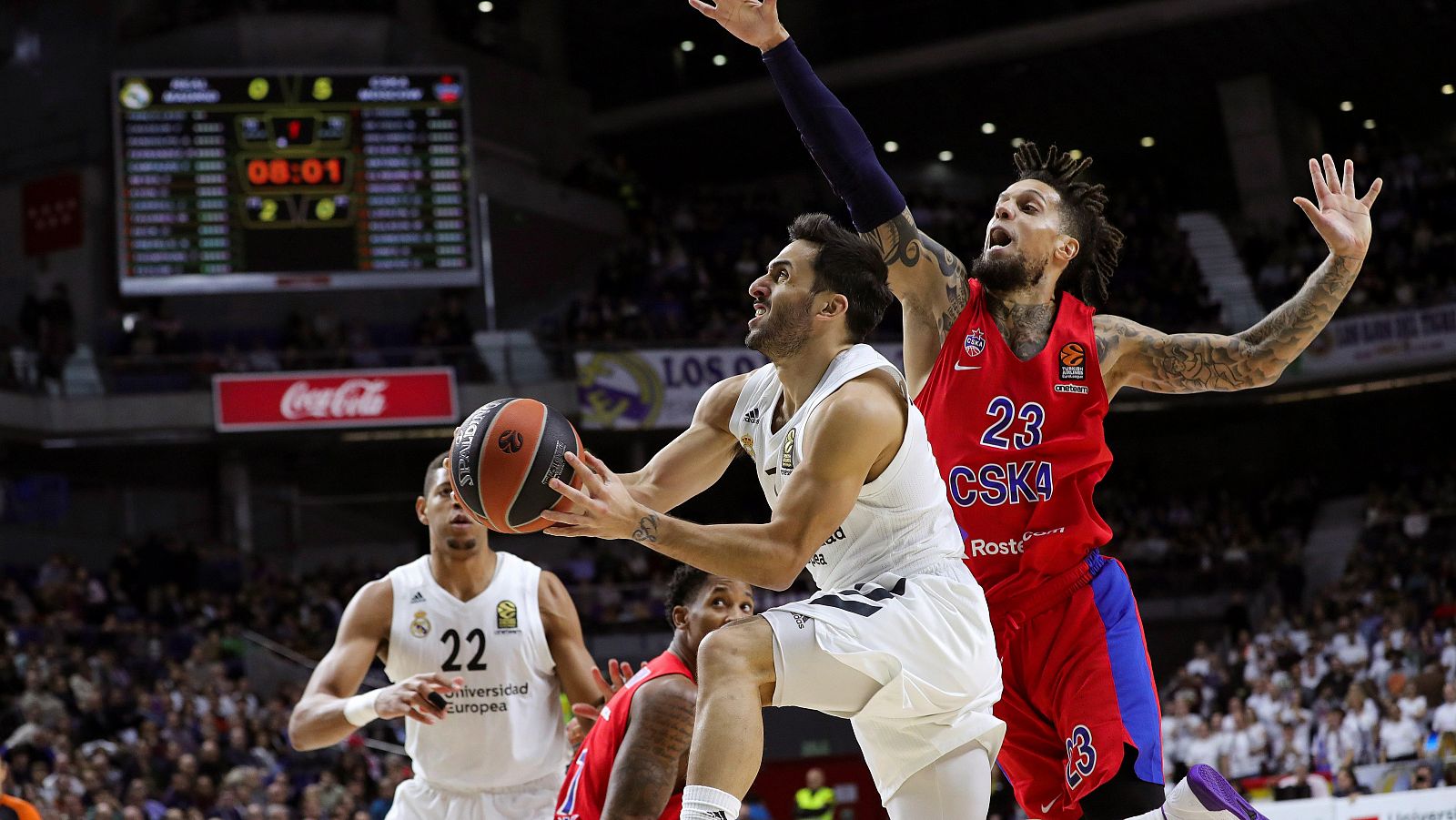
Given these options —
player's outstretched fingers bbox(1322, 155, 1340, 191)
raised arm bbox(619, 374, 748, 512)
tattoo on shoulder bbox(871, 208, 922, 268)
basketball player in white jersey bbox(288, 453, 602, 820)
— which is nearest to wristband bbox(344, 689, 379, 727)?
basketball player in white jersey bbox(288, 453, 602, 820)

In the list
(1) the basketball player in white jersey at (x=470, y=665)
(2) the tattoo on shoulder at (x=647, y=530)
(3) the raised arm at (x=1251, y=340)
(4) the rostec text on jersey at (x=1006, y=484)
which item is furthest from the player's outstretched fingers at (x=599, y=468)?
(1) the basketball player in white jersey at (x=470, y=665)

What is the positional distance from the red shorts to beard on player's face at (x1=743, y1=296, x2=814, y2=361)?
1.03m

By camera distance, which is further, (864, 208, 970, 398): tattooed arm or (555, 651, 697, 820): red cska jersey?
(864, 208, 970, 398): tattooed arm

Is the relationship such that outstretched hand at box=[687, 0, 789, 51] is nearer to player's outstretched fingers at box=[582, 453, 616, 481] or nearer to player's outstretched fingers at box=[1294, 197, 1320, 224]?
player's outstretched fingers at box=[582, 453, 616, 481]

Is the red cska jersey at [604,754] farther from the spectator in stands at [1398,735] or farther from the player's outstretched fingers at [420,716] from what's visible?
the spectator in stands at [1398,735]

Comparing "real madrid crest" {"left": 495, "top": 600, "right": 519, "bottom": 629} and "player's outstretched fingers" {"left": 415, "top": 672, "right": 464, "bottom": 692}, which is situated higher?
"real madrid crest" {"left": 495, "top": 600, "right": 519, "bottom": 629}

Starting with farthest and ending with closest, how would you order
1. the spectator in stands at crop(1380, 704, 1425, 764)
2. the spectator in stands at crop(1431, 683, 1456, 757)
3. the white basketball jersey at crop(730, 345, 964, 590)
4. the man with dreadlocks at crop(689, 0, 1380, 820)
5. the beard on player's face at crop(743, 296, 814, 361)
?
the spectator in stands at crop(1380, 704, 1425, 764), the spectator in stands at crop(1431, 683, 1456, 757), the man with dreadlocks at crop(689, 0, 1380, 820), the beard on player's face at crop(743, 296, 814, 361), the white basketball jersey at crop(730, 345, 964, 590)

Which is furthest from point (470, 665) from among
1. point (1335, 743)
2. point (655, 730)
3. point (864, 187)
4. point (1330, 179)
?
point (1335, 743)

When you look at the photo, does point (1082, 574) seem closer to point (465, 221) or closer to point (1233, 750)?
point (1233, 750)

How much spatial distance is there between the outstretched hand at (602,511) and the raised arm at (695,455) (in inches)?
35.9

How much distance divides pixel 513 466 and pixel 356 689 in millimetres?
2492

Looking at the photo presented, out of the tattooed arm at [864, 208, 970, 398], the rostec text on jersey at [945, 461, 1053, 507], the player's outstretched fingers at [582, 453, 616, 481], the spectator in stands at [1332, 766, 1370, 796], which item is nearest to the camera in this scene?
the player's outstretched fingers at [582, 453, 616, 481]

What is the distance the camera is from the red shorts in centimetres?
447

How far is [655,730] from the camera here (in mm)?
4629
